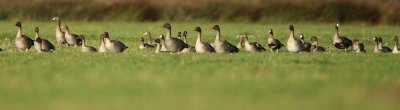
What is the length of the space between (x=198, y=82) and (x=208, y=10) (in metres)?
37.5

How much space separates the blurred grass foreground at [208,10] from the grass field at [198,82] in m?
29.7

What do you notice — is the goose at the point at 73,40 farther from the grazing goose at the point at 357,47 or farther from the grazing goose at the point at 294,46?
the grazing goose at the point at 357,47

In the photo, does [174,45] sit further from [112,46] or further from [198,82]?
[198,82]

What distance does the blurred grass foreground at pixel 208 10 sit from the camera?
170 feet

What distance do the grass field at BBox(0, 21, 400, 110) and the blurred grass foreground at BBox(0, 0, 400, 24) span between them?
29.7 meters

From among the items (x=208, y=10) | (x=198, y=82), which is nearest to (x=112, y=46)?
(x=198, y=82)

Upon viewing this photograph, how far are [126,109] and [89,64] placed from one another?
7.33m

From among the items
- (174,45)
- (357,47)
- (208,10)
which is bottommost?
(357,47)

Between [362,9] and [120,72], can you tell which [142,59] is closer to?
[120,72]

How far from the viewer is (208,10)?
172 feet

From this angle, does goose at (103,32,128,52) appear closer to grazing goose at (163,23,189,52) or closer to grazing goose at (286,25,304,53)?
grazing goose at (163,23,189,52)

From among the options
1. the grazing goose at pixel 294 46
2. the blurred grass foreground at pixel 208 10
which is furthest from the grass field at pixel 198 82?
the blurred grass foreground at pixel 208 10

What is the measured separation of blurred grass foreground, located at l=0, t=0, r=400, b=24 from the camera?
51.8 meters

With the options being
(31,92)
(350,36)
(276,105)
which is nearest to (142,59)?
(31,92)
